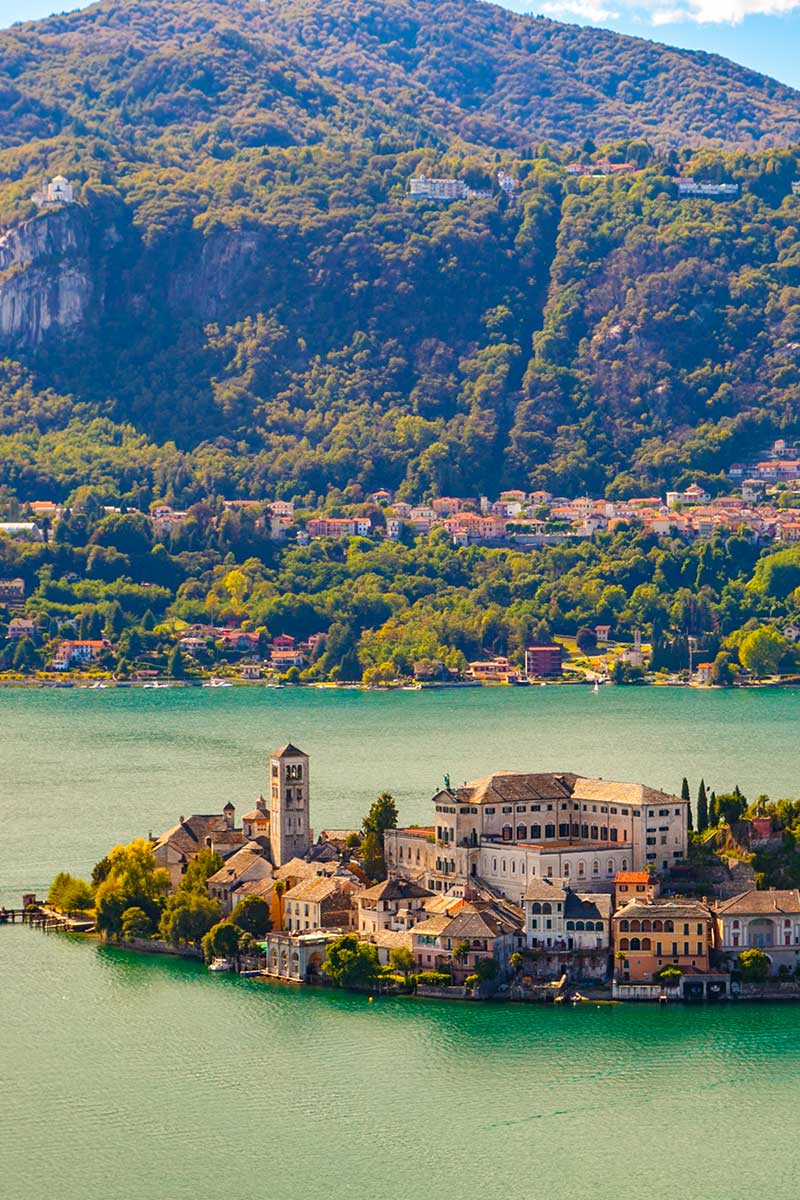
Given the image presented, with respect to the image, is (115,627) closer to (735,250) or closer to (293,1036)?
(735,250)

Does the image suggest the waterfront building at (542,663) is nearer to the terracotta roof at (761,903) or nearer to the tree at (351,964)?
the tree at (351,964)

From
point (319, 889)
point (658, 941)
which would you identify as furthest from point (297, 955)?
point (658, 941)

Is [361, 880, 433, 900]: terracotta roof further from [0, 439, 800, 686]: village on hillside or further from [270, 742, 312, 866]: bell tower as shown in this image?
[0, 439, 800, 686]: village on hillside

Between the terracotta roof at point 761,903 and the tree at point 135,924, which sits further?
the tree at point 135,924

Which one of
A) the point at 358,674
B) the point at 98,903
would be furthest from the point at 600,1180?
the point at 358,674

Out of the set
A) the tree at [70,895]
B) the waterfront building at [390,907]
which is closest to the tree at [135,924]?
the tree at [70,895]
